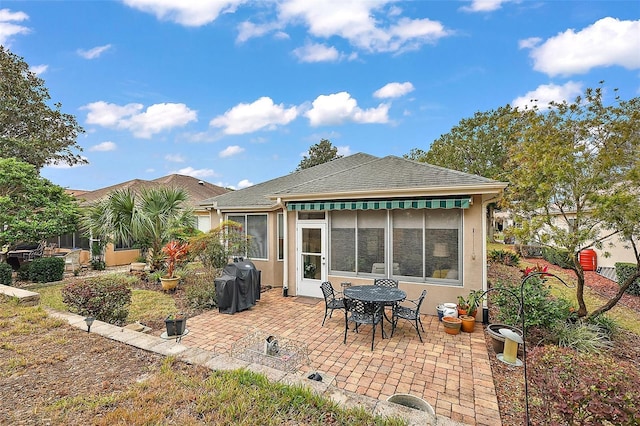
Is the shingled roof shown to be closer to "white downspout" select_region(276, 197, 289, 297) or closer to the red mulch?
"white downspout" select_region(276, 197, 289, 297)

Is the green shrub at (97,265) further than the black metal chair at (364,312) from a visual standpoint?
Yes

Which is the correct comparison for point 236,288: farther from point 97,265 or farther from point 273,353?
point 97,265

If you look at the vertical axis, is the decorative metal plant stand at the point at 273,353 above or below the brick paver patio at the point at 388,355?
above

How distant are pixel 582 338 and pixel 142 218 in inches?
571

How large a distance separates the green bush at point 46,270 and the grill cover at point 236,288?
9.17m

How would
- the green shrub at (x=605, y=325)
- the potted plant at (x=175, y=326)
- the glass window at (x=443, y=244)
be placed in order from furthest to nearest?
the glass window at (x=443, y=244) < the green shrub at (x=605, y=325) < the potted plant at (x=175, y=326)

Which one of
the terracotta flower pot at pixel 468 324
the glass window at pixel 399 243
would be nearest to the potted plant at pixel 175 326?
the glass window at pixel 399 243

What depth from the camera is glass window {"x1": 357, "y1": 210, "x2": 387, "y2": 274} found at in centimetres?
860

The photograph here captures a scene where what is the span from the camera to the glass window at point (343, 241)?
901cm

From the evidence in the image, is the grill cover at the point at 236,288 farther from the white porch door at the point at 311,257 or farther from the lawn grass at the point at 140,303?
the white porch door at the point at 311,257

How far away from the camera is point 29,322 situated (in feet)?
20.0

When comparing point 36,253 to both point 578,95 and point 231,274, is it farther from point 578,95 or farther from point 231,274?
point 578,95

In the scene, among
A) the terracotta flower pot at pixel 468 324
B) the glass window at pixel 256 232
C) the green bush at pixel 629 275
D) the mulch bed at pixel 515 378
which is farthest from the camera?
the glass window at pixel 256 232

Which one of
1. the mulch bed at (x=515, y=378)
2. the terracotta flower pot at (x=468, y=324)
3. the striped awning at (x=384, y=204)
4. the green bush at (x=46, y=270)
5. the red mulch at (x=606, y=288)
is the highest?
the striped awning at (x=384, y=204)
